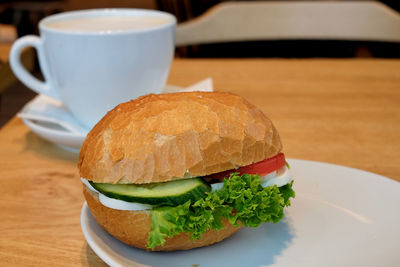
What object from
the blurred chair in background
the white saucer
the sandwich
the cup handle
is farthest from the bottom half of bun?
the blurred chair in background

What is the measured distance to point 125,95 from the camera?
104 centimetres

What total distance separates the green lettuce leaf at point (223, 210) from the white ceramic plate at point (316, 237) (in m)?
0.05

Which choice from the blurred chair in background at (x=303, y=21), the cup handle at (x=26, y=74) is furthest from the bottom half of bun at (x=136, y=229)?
the blurred chair in background at (x=303, y=21)

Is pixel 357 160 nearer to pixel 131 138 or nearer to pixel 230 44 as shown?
pixel 131 138

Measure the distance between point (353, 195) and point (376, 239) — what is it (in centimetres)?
12

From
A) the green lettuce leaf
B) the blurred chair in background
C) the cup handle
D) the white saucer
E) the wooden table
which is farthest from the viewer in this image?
the blurred chair in background

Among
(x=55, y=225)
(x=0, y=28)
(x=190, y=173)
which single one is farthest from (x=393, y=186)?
(x=0, y=28)

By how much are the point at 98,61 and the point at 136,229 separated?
0.47 m

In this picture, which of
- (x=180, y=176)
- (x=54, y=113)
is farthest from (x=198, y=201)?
(x=54, y=113)

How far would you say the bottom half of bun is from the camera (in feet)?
2.05

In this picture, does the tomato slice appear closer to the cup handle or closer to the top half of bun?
the top half of bun

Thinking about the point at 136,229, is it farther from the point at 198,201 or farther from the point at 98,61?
the point at 98,61

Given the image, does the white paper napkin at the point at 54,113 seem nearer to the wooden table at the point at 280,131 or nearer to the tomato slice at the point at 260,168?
the wooden table at the point at 280,131

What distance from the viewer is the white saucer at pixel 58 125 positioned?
0.96 meters
